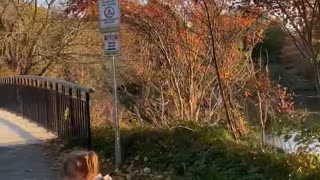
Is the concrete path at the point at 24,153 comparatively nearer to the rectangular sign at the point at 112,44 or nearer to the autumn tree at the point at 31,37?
the rectangular sign at the point at 112,44

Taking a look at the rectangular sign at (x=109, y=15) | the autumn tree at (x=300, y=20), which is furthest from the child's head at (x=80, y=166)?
the rectangular sign at (x=109, y=15)

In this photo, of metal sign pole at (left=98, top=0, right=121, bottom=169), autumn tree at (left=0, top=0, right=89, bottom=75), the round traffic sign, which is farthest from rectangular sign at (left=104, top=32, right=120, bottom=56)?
autumn tree at (left=0, top=0, right=89, bottom=75)

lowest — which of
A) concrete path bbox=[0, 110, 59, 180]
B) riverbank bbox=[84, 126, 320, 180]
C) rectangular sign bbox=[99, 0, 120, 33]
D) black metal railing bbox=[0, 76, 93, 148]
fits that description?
concrete path bbox=[0, 110, 59, 180]

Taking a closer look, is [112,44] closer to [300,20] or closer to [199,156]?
[199,156]

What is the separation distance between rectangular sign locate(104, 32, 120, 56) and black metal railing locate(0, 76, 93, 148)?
60.7 inches

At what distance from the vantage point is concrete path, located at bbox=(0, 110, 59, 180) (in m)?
9.37

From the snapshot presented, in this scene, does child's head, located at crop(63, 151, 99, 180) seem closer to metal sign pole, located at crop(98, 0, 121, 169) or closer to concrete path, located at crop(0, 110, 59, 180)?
metal sign pole, located at crop(98, 0, 121, 169)

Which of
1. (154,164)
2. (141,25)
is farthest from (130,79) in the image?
(154,164)

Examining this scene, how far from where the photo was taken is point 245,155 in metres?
8.07

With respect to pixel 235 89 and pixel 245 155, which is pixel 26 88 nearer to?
pixel 235 89

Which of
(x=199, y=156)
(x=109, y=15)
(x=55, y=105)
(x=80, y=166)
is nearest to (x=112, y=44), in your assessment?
(x=109, y=15)

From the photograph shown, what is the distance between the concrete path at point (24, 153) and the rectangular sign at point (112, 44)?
1.91 meters

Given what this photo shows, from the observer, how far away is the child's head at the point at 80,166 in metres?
4.22

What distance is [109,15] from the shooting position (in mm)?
8531
